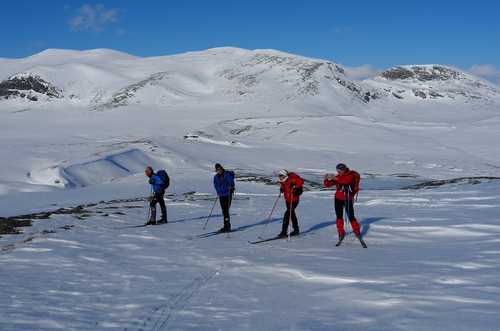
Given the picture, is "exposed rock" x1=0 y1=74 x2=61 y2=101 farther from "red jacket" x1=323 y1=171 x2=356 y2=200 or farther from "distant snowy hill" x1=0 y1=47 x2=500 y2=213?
"red jacket" x1=323 y1=171 x2=356 y2=200

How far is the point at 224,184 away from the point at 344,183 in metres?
4.48

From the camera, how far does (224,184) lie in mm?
13500

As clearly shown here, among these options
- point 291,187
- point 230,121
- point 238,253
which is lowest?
point 238,253

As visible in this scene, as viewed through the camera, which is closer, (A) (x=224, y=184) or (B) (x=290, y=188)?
(B) (x=290, y=188)

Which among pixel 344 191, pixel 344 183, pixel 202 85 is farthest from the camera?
pixel 202 85

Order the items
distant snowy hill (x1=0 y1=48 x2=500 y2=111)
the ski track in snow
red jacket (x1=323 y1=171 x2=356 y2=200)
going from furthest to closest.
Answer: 1. distant snowy hill (x1=0 y1=48 x2=500 y2=111)
2. red jacket (x1=323 y1=171 x2=356 y2=200)
3. the ski track in snow

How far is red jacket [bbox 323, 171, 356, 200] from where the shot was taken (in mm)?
10375

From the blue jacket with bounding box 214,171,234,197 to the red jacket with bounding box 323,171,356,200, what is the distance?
12.8 feet

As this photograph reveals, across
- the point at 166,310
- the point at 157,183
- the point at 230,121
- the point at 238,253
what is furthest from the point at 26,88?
the point at 166,310

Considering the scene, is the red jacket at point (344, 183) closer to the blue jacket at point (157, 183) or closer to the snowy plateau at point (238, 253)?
the snowy plateau at point (238, 253)

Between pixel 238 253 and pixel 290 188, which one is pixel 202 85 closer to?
pixel 290 188

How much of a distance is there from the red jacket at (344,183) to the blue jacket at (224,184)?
3.90m

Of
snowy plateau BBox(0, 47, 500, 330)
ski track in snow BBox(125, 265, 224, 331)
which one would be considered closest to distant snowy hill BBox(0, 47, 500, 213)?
snowy plateau BBox(0, 47, 500, 330)

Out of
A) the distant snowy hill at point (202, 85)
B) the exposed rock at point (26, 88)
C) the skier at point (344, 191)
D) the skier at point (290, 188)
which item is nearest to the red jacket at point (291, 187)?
the skier at point (290, 188)
